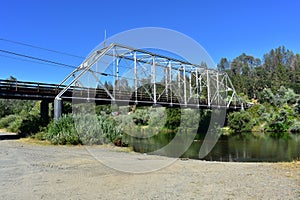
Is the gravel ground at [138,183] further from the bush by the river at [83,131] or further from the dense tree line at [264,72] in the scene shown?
the dense tree line at [264,72]

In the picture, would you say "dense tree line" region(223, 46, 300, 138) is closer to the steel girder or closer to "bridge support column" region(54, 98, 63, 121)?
the steel girder

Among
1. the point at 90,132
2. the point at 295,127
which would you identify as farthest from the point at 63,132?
the point at 295,127

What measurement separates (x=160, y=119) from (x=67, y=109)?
28.6 m

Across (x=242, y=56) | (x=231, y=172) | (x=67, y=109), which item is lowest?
(x=231, y=172)

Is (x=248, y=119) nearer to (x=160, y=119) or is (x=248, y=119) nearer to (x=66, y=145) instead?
(x=160, y=119)

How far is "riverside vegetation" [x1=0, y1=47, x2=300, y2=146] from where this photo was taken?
20281mm

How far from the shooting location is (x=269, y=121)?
54031mm

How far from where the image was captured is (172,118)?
56.9 meters

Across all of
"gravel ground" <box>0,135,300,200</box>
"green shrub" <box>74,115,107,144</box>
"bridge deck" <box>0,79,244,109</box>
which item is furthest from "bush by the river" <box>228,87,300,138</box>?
"gravel ground" <box>0,135,300,200</box>

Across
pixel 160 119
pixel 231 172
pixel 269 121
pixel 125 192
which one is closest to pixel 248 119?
pixel 269 121

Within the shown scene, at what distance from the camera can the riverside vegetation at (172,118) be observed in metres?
20.3

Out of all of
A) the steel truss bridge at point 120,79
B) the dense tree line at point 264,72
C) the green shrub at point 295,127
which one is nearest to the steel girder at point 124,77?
the steel truss bridge at point 120,79

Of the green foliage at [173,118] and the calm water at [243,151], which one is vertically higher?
the green foliage at [173,118]

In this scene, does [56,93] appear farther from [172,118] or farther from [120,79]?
[172,118]
